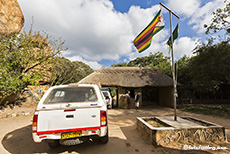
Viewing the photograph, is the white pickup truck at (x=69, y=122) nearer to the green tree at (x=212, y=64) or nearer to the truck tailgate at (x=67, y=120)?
the truck tailgate at (x=67, y=120)

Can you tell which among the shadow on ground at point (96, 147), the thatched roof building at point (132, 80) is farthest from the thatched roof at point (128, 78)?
the shadow on ground at point (96, 147)

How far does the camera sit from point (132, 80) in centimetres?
1142

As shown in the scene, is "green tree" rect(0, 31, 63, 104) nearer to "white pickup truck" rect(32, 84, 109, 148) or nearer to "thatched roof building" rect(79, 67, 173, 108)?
"thatched roof building" rect(79, 67, 173, 108)

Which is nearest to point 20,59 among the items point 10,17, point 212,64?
point 10,17

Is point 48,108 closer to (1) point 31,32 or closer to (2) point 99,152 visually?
(2) point 99,152

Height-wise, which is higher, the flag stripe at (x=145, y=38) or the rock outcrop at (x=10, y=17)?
the rock outcrop at (x=10, y=17)

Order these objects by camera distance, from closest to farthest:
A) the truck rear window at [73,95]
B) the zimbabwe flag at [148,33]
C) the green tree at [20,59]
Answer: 1. the truck rear window at [73,95]
2. the zimbabwe flag at [148,33]
3. the green tree at [20,59]

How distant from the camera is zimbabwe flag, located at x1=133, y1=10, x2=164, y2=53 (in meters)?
5.14

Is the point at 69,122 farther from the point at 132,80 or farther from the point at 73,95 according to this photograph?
the point at 132,80

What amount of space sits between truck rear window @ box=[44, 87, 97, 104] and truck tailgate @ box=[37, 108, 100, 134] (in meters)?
0.54

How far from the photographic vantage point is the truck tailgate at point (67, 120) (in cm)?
239

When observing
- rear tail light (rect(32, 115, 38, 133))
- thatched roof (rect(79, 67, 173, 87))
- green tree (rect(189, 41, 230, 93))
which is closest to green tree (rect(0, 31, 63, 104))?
thatched roof (rect(79, 67, 173, 87))

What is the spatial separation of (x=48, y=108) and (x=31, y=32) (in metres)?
11.2

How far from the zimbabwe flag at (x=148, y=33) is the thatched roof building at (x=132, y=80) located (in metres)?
5.40
